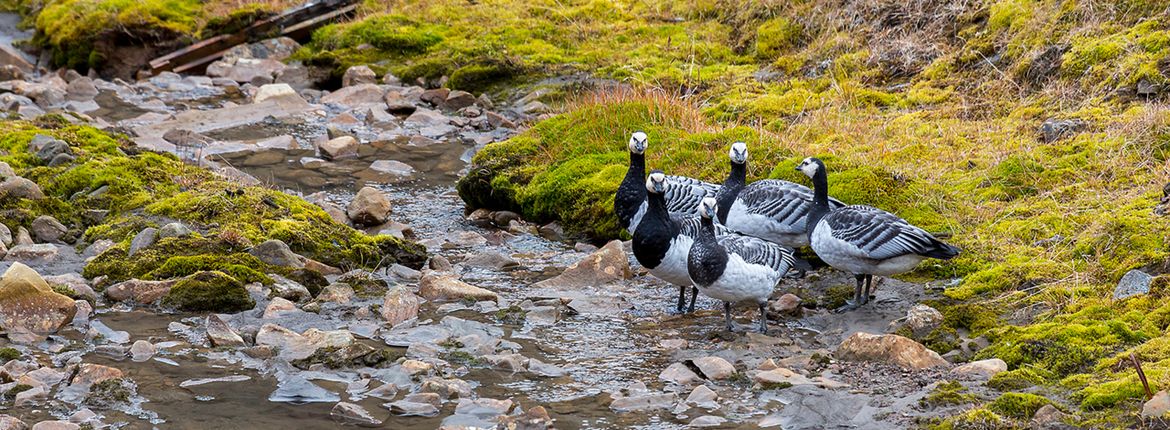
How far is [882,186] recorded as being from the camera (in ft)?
42.0

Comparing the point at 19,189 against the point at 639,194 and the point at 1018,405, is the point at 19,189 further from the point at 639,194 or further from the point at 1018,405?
the point at 1018,405

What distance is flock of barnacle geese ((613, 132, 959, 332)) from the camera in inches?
400

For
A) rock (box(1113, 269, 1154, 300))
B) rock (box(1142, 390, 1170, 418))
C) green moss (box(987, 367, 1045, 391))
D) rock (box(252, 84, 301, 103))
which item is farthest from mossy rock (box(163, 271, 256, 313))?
rock (box(252, 84, 301, 103))

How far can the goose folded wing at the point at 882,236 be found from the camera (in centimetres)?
1027

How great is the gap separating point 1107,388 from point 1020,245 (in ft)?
11.6

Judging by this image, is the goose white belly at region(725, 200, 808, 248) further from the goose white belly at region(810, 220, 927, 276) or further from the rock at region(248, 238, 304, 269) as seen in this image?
the rock at region(248, 238, 304, 269)

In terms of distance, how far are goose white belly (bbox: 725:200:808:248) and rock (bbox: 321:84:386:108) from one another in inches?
424

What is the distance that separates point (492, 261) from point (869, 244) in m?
4.26

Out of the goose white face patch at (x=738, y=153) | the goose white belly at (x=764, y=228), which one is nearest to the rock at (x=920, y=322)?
the goose white belly at (x=764, y=228)

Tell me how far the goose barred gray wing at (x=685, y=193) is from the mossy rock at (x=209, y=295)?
4.54m

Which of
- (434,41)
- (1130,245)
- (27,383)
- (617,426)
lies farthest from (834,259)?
(434,41)

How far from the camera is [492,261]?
12773 mm

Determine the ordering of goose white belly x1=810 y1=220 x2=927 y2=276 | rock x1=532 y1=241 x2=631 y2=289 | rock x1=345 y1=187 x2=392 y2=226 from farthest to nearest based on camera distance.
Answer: rock x1=345 y1=187 x2=392 y2=226
rock x1=532 y1=241 x2=631 y2=289
goose white belly x1=810 y1=220 x2=927 y2=276

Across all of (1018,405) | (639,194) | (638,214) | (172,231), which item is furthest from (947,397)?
(172,231)
